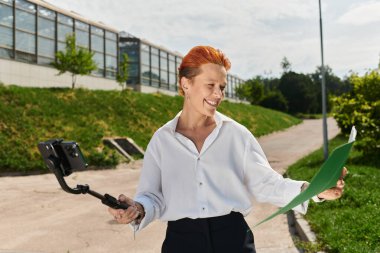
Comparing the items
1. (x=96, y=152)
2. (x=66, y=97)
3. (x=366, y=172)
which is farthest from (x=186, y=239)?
(x=66, y=97)

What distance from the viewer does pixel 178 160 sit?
257cm

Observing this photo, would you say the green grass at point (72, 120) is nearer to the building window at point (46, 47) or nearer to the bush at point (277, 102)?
the building window at point (46, 47)

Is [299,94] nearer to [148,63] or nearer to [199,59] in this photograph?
[148,63]

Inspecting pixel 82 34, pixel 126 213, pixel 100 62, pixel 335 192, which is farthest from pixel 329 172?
pixel 100 62

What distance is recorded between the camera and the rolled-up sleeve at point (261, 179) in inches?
99.9

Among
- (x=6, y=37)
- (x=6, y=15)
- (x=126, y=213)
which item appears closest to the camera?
(x=126, y=213)

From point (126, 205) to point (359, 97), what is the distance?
50.0 feet

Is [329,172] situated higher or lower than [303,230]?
higher

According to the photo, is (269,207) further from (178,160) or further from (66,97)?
(66,97)

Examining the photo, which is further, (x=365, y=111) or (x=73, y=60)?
(x=73, y=60)

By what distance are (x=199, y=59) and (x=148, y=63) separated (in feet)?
159

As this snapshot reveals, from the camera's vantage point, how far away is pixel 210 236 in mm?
2465

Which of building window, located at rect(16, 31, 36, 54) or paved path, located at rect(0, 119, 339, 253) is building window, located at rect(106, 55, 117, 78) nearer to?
building window, located at rect(16, 31, 36, 54)

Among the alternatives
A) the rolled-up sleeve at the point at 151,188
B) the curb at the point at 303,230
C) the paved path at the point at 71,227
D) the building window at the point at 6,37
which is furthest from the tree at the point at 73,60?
the rolled-up sleeve at the point at 151,188
